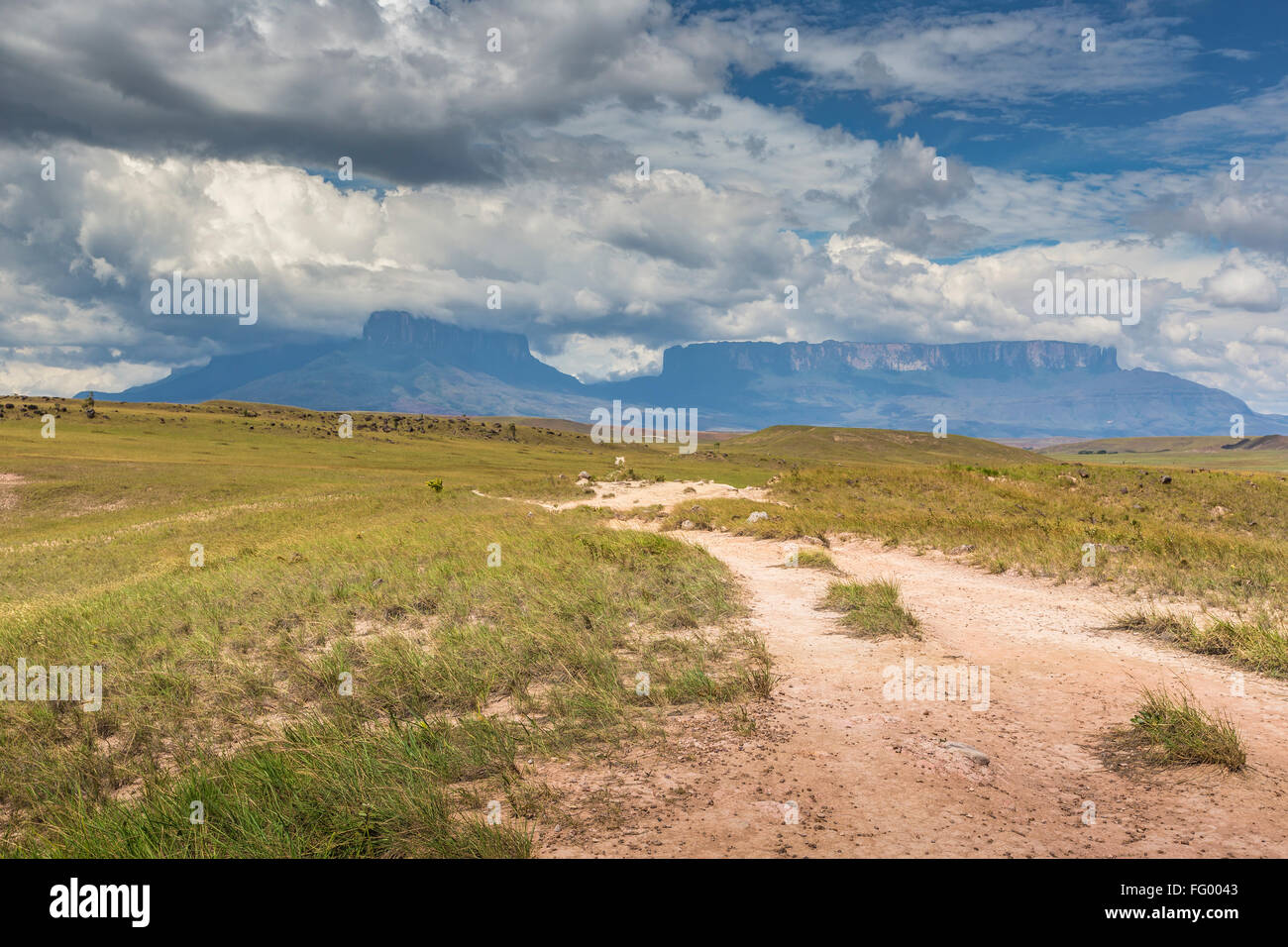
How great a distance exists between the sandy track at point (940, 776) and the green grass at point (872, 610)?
1.75 ft

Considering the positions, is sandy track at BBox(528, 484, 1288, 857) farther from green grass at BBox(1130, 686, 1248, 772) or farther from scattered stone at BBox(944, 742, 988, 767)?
green grass at BBox(1130, 686, 1248, 772)

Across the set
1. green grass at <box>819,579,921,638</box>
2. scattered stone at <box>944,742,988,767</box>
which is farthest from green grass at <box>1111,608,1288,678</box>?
scattered stone at <box>944,742,988,767</box>

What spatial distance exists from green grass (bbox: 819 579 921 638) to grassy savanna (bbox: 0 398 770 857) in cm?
225

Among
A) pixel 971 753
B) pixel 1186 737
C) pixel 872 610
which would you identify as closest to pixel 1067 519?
pixel 872 610

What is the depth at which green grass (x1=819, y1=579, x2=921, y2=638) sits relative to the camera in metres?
12.0

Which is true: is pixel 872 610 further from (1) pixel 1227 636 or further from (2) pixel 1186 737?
(2) pixel 1186 737

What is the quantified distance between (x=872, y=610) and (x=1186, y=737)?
6.01 m

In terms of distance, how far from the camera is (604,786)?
6.50 meters

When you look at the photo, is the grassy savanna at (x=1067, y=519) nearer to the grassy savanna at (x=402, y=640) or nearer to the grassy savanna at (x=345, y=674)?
the grassy savanna at (x=402, y=640)

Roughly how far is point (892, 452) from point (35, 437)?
173489 mm

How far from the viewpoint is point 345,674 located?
32.0 feet

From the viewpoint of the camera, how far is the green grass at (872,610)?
39.5 feet

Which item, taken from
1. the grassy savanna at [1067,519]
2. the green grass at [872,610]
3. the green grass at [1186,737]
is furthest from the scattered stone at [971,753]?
the grassy savanna at [1067,519]
